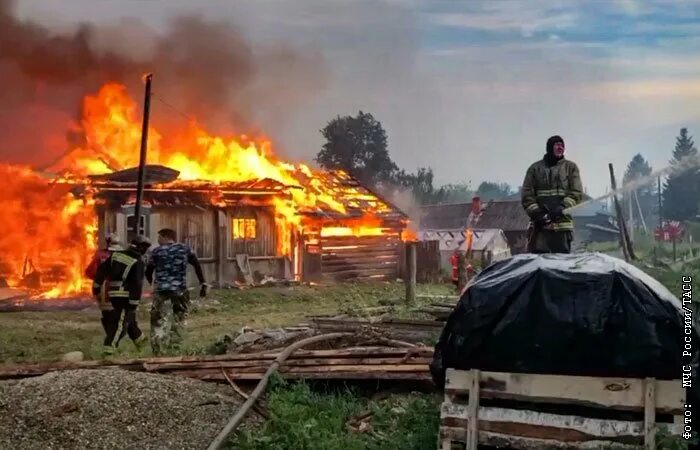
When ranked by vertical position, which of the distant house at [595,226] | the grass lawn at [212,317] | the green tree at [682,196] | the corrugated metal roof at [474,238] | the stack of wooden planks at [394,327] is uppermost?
the green tree at [682,196]

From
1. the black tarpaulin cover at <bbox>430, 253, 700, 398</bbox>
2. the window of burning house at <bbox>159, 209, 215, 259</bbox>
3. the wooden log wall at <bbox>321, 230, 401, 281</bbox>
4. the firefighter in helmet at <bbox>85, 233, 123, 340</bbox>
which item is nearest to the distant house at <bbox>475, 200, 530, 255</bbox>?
the wooden log wall at <bbox>321, 230, 401, 281</bbox>

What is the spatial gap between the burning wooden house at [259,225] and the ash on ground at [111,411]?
14640 mm

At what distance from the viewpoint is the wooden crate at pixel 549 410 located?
484 centimetres

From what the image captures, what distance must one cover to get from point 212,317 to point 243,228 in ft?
23.8

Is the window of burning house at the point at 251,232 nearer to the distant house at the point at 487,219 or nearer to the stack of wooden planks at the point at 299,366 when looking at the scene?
the stack of wooden planks at the point at 299,366

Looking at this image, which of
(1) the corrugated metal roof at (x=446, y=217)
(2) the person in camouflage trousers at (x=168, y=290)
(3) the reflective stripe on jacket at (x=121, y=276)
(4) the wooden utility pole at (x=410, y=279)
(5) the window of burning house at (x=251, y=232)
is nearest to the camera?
(2) the person in camouflage trousers at (x=168, y=290)

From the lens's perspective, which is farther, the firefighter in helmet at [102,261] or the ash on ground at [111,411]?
the firefighter in helmet at [102,261]

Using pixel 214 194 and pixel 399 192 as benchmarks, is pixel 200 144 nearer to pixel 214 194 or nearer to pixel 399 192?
pixel 214 194

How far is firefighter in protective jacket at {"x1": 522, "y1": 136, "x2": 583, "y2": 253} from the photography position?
813cm

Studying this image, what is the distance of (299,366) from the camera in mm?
7316

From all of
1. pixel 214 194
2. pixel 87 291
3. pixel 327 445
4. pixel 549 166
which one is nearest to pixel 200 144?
pixel 214 194

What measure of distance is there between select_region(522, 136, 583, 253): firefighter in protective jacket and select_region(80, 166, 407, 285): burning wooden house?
595 inches

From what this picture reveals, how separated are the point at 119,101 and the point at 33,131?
4352 mm

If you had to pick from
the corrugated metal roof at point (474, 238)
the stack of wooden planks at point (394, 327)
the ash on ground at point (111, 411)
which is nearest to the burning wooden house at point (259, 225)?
the corrugated metal roof at point (474, 238)
